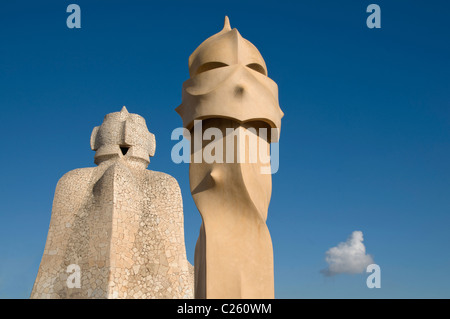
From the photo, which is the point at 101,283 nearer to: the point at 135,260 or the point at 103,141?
the point at 135,260

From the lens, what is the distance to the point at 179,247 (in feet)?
35.6

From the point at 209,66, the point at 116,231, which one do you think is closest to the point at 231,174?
the point at 209,66

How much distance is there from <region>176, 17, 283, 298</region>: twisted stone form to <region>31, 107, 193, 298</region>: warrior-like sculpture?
532cm

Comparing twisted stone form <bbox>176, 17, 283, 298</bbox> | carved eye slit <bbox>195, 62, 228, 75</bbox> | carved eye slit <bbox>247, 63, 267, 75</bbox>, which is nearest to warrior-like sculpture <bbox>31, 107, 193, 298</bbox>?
twisted stone form <bbox>176, 17, 283, 298</bbox>

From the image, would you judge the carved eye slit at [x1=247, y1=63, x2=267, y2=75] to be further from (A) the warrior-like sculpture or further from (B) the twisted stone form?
(A) the warrior-like sculpture

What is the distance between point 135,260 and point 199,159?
6.04m

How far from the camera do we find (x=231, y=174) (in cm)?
485

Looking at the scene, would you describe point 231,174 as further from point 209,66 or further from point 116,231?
point 116,231

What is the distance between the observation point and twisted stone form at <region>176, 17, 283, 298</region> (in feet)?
15.5

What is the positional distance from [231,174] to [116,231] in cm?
609

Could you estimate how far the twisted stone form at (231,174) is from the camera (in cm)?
472

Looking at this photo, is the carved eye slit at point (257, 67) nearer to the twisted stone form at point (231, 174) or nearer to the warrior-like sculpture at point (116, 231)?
the twisted stone form at point (231, 174)

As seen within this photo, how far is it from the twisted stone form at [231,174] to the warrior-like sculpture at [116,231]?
532 centimetres
